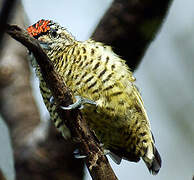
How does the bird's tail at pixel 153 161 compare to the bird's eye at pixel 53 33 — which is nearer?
the bird's tail at pixel 153 161

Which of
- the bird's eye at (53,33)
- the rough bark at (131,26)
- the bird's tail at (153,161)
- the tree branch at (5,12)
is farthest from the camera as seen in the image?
the rough bark at (131,26)

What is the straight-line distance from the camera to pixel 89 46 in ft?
11.9

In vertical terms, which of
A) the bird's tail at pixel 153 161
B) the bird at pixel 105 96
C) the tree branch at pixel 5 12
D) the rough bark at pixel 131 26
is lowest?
the bird's tail at pixel 153 161

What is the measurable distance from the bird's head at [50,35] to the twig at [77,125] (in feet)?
4.02

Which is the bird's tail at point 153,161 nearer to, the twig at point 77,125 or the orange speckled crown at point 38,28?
the twig at point 77,125

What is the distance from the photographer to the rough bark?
3943 millimetres

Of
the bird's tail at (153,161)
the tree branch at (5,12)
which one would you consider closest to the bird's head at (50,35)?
the bird's tail at (153,161)

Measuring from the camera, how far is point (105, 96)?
3.29 m

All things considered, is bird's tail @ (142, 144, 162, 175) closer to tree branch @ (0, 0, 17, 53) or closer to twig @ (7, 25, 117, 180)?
twig @ (7, 25, 117, 180)

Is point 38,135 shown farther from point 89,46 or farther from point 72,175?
point 89,46

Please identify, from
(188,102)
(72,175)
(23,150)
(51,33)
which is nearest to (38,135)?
(23,150)

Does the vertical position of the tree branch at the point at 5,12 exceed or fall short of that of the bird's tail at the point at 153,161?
it exceeds it

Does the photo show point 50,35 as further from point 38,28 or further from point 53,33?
point 38,28

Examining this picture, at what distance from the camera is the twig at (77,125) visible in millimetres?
2309
